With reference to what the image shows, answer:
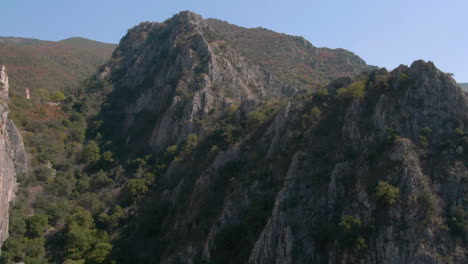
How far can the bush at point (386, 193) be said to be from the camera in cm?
2650

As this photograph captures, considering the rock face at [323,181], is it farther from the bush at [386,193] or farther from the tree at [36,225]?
the tree at [36,225]

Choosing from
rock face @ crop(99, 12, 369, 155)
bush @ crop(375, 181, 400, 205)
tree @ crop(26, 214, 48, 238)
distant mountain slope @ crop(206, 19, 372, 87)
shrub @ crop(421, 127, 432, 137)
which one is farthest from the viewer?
distant mountain slope @ crop(206, 19, 372, 87)

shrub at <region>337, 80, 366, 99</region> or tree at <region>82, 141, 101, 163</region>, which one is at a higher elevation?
shrub at <region>337, 80, 366, 99</region>

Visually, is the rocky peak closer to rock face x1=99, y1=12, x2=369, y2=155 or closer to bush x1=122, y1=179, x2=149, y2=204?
rock face x1=99, y1=12, x2=369, y2=155

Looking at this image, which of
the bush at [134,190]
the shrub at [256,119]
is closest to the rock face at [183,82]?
the shrub at [256,119]

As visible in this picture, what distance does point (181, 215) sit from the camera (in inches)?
1618

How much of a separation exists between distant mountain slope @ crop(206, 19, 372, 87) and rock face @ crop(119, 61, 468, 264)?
45148 millimetres

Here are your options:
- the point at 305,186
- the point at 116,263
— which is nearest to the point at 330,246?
the point at 305,186

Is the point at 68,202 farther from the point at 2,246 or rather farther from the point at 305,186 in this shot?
the point at 305,186

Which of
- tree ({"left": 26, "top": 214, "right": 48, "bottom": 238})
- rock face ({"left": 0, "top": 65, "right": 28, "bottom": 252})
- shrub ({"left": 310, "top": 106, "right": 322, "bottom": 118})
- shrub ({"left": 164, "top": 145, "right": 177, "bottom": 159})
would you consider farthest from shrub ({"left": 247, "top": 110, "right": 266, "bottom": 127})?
rock face ({"left": 0, "top": 65, "right": 28, "bottom": 252})

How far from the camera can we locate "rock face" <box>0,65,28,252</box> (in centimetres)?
3866

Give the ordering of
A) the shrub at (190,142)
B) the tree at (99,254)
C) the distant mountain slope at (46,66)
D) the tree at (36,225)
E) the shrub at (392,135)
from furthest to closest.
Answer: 1. the distant mountain slope at (46,66)
2. the shrub at (190,142)
3. the tree at (36,225)
4. the tree at (99,254)
5. the shrub at (392,135)

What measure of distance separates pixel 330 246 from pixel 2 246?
35.1 metres

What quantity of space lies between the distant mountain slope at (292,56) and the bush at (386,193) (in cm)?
5533
